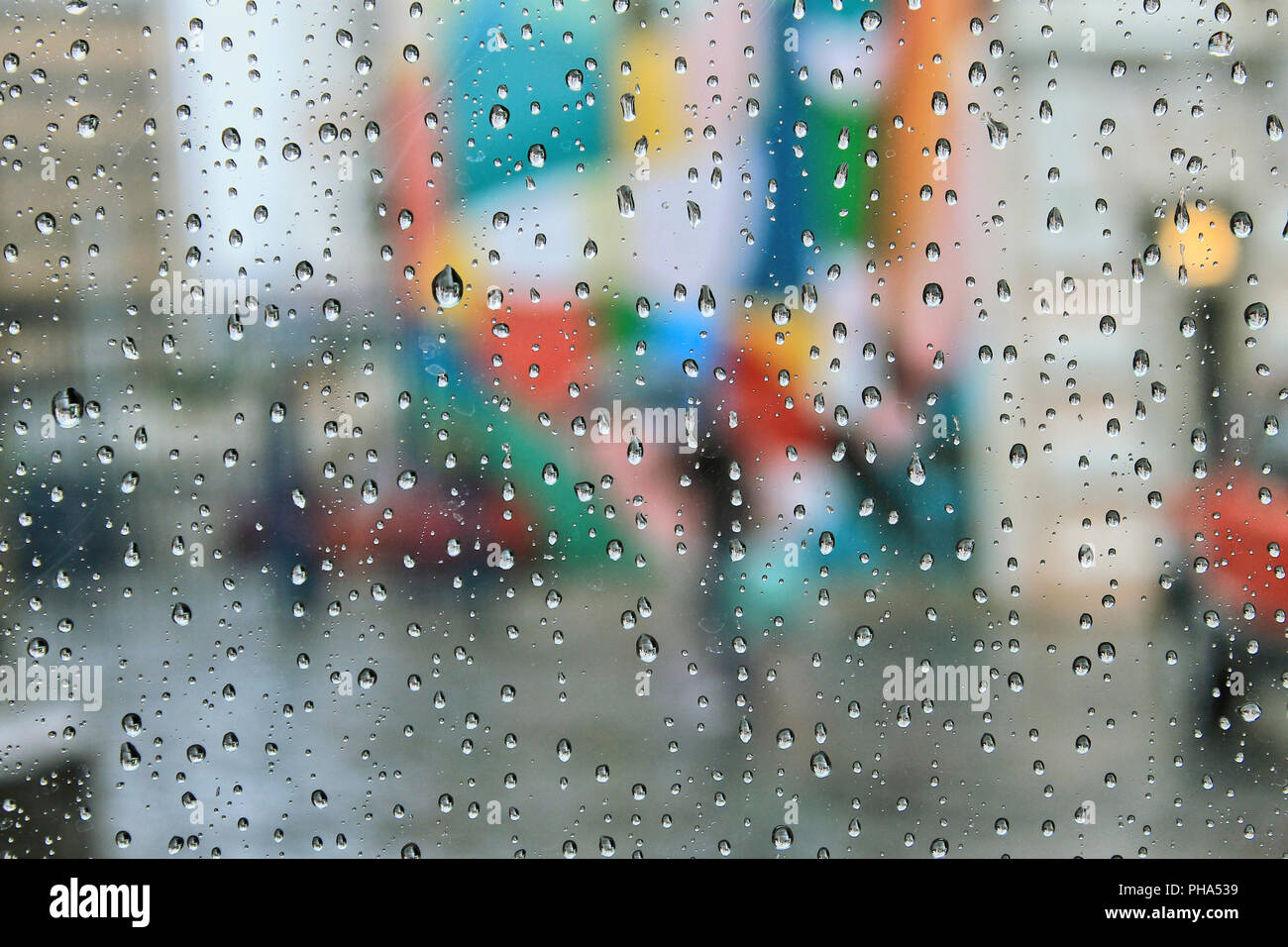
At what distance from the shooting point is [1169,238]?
3.07ft

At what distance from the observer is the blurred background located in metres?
0.93

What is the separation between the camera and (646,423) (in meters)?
0.95

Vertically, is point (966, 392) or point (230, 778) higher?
point (966, 392)

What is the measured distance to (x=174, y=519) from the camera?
3.08 ft

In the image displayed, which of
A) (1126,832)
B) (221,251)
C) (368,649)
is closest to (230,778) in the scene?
(368,649)

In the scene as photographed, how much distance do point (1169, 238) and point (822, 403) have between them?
16.9 inches

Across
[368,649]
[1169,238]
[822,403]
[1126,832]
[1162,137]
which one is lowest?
[1126,832]

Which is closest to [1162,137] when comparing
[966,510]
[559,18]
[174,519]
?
[966,510]

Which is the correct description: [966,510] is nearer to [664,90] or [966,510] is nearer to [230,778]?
[664,90]

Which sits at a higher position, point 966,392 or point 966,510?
point 966,392

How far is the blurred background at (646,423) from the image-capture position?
93 cm

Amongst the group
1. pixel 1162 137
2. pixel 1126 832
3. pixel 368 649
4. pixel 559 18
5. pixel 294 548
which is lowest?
pixel 1126 832

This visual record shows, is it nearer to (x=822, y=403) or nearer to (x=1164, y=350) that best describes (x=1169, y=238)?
(x=1164, y=350)

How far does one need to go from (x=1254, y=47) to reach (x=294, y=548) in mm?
1220
